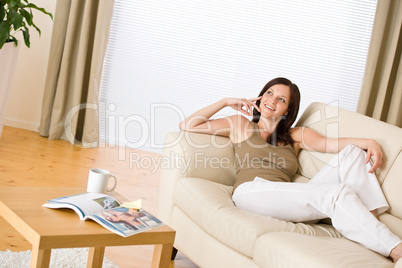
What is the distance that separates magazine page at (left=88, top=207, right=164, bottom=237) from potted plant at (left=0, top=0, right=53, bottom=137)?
7.21 feet

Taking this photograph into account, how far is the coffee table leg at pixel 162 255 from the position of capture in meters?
1.75

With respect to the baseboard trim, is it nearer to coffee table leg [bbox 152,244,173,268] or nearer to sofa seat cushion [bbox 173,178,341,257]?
sofa seat cushion [bbox 173,178,341,257]

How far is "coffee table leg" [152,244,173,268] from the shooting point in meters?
1.75

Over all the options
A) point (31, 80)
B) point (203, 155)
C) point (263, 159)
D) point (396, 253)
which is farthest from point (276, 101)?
point (31, 80)

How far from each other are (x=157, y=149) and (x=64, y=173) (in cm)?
130

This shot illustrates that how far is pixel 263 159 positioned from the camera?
2588 millimetres

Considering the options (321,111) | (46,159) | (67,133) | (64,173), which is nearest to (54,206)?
(321,111)

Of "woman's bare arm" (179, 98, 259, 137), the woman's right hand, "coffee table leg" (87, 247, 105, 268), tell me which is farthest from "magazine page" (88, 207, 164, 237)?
the woman's right hand

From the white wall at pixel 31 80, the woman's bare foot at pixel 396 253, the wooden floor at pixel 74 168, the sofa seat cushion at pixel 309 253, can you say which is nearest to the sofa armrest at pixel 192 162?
the wooden floor at pixel 74 168

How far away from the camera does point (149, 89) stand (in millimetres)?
4559

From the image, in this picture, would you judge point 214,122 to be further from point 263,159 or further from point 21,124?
point 21,124

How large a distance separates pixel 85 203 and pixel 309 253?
0.81m

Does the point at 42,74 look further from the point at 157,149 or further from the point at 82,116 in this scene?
the point at 157,149

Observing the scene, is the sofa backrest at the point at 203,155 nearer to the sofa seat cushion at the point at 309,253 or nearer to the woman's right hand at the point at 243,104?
the woman's right hand at the point at 243,104
